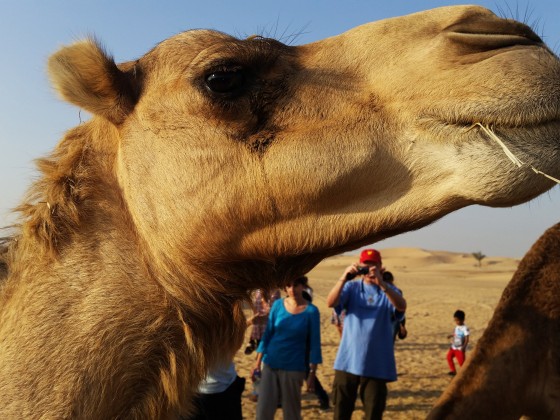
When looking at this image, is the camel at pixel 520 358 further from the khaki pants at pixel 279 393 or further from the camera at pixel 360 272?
the khaki pants at pixel 279 393

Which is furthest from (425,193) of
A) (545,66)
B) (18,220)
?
(18,220)

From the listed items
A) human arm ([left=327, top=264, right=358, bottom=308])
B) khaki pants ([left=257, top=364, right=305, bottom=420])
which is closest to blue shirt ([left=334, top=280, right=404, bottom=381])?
human arm ([left=327, top=264, right=358, bottom=308])

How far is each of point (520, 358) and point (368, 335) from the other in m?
1.91

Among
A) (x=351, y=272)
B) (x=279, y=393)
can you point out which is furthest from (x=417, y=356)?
(x=351, y=272)

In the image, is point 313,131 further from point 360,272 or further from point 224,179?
point 360,272

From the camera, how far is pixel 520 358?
17.2 ft

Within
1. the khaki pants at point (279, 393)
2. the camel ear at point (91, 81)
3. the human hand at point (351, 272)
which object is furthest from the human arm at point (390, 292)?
the camel ear at point (91, 81)

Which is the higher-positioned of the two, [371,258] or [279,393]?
[371,258]

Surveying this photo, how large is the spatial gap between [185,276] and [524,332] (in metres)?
4.22

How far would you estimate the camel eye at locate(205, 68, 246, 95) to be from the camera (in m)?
2.26

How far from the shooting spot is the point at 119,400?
217 centimetres

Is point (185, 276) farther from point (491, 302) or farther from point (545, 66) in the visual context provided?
point (491, 302)

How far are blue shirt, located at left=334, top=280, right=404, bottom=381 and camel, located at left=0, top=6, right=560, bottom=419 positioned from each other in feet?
14.8

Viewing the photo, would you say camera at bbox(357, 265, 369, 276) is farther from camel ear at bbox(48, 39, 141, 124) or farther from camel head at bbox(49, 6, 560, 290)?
camel ear at bbox(48, 39, 141, 124)
